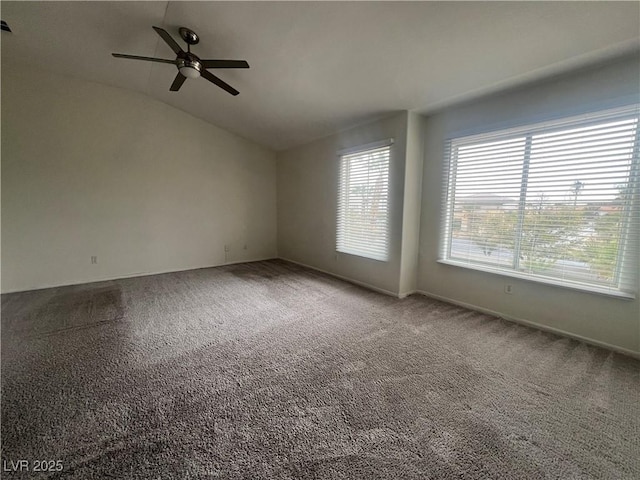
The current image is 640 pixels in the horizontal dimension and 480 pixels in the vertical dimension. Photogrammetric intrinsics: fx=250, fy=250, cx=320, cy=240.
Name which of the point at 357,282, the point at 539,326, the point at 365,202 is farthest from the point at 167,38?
the point at 539,326

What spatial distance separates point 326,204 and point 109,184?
360 centimetres

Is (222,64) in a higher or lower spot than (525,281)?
higher

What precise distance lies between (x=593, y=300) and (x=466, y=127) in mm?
2184

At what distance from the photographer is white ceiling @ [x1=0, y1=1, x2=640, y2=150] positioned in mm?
1853

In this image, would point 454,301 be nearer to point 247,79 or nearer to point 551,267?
point 551,267

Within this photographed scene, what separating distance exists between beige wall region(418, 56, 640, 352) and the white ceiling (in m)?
0.22

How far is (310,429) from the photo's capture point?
1412 millimetres

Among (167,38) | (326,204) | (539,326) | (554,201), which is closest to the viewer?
(167,38)

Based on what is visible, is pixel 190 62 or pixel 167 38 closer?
pixel 167 38

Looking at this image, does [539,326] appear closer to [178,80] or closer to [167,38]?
[167,38]

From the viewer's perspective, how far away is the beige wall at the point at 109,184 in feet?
11.4

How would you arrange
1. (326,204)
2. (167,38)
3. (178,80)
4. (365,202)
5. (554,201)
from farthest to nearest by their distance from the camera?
(326,204) → (365,202) → (178,80) → (554,201) → (167,38)

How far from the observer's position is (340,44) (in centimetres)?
233

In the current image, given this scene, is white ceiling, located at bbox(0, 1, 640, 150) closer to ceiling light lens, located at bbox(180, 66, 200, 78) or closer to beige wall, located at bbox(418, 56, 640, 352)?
beige wall, located at bbox(418, 56, 640, 352)
